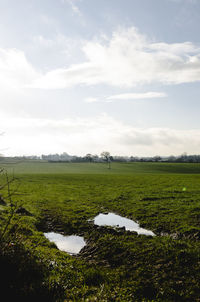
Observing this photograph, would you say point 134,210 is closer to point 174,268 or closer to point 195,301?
point 174,268

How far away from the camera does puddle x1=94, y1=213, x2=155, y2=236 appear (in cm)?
1828

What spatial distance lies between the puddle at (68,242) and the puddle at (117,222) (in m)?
3.73

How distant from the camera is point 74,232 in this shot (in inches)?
698

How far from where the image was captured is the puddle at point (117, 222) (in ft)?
60.0

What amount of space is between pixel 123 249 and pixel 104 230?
3.98 meters

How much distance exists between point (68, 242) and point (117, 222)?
20.0 feet

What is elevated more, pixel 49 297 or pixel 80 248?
pixel 49 297

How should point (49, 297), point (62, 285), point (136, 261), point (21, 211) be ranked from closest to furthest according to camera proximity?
point (49, 297), point (62, 285), point (136, 261), point (21, 211)

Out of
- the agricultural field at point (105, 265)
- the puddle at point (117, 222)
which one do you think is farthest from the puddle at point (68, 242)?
the puddle at point (117, 222)

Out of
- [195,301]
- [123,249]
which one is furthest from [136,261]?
[195,301]

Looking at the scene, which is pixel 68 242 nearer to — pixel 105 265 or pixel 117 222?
pixel 105 265

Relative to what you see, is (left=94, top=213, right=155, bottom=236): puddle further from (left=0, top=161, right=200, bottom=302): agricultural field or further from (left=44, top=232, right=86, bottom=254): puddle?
(left=44, top=232, right=86, bottom=254): puddle

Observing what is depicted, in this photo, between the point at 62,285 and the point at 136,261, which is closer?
the point at 62,285

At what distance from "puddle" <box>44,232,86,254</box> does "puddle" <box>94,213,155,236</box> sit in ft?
12.2
